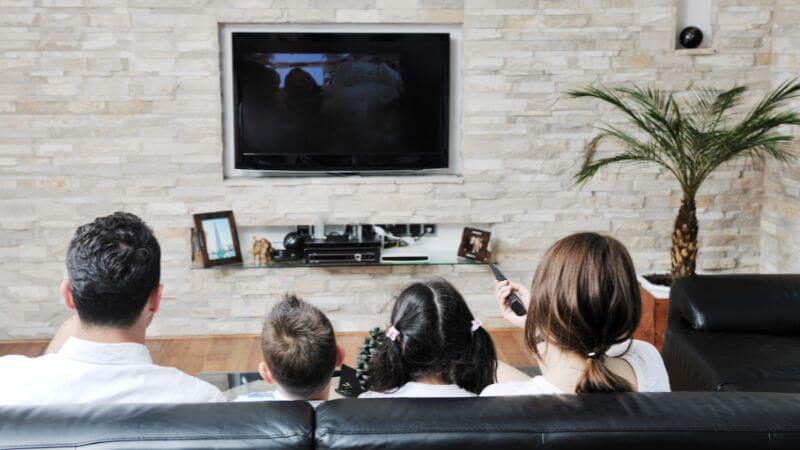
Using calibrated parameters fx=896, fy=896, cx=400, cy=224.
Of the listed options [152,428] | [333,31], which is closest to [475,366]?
[152,428]

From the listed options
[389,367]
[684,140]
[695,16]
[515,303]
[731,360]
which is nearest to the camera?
[389,367]

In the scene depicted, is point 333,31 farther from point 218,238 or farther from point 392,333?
point 392,333

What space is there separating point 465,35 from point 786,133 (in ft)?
5.49

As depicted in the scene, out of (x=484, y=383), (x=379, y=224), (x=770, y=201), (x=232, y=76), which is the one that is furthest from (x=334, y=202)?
(x=484, y=383)

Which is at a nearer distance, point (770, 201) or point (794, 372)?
point (794, 372)

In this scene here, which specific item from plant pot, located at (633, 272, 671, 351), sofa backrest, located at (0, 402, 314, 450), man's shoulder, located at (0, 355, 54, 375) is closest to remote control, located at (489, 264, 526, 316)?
sofa backrest, located at (0, 402, 314, 450)

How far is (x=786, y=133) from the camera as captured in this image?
4.46 m

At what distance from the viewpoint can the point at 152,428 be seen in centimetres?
160

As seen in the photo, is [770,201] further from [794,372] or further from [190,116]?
[190,116]

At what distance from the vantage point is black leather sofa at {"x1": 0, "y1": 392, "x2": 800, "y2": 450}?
159 centimetres

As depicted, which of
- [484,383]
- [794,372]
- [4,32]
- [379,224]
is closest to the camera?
[484,383]

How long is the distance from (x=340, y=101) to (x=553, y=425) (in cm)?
320

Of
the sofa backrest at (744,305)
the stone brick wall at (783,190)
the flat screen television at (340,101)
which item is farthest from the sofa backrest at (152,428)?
the stone brick wall at (783,190)

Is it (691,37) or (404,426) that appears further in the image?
(691,37)
